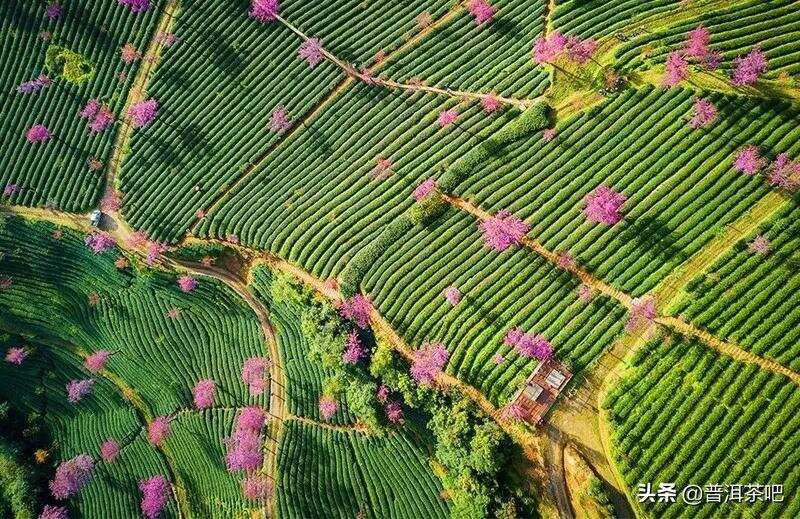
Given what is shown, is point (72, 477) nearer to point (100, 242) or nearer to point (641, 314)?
point (100, 242)

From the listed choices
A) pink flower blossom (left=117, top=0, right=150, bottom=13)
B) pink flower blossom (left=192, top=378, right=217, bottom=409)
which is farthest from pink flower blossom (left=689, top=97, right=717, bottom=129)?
pink flower blossom (left=117, top=0, right=150, bottom=13)

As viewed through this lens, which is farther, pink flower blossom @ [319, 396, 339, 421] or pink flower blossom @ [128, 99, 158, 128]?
pink flower blossom @ [128, 99, 158, 128]

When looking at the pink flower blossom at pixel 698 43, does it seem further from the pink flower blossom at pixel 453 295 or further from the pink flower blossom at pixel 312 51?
the pink flower blossom at pixel 312 51

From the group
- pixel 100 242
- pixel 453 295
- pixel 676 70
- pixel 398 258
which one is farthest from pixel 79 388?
pixel 676 70

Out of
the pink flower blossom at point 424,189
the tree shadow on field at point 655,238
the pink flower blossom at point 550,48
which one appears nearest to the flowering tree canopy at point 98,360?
the pink flower blossom at point 424,189

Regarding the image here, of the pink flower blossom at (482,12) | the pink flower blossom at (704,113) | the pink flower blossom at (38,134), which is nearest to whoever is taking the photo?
the pink flower blossom at (704,113)

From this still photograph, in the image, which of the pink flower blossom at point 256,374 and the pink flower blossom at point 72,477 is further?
the pink flower blossom at point 72,477

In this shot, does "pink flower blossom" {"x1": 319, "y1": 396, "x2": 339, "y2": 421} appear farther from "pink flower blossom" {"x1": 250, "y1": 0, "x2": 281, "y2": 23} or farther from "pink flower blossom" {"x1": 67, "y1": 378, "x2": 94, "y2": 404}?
"pink flower blossom" {"x1": 250, "y1": 0, "x2": 281, "y2": 23}
